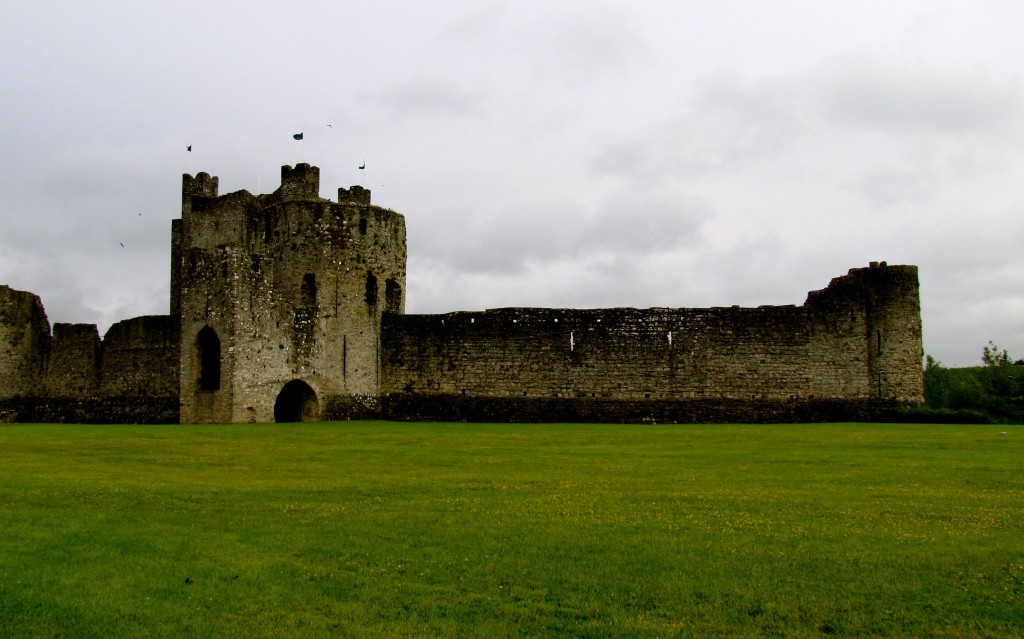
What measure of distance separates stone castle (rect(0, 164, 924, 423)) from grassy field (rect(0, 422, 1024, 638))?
44.9ft

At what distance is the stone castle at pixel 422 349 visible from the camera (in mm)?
30656

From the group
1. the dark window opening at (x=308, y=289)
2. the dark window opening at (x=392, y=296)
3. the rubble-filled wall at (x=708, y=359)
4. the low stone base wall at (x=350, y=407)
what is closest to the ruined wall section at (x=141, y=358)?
the dark window opening at (x=308, y=289)

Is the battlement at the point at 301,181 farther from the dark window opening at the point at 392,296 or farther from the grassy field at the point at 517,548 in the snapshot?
the grassy field at the point at 517,548

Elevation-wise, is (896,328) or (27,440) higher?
(896,328)

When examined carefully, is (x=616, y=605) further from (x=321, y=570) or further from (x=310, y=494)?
(x=310, y=494)

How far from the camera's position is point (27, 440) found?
22750mm

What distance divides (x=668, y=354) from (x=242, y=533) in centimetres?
2260

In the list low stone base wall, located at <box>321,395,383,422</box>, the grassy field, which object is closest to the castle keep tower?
low stone base wall, located at <box>321,395,383,422</box>

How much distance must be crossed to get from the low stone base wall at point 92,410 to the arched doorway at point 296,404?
3590mm

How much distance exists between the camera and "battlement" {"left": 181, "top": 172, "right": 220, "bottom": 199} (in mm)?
38656

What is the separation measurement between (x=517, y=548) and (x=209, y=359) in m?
24.0

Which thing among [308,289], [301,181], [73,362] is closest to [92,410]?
[73,362]

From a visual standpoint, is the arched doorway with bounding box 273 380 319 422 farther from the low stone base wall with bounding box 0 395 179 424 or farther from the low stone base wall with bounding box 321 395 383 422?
the low stone base wall with bounding box 0 395 179 424

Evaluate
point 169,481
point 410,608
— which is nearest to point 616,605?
point 410,608
